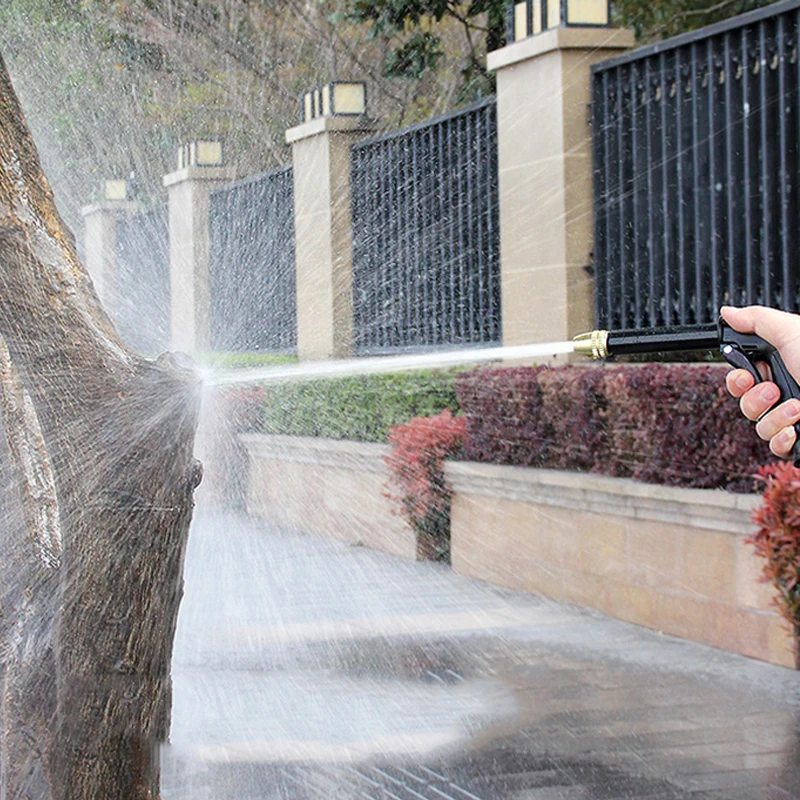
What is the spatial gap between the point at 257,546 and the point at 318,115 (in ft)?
12.0

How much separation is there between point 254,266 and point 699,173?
7955mm

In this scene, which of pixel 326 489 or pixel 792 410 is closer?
pixel 792 410

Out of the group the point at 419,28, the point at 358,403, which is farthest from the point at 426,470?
the point at 419,28

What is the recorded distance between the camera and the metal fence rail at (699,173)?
21.1 ft

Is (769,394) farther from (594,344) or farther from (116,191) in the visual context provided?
(116,191)

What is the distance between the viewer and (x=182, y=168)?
45.9 feet

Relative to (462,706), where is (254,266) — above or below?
above

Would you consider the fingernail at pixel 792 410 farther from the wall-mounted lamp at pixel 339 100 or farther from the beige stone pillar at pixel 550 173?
the wall-mounted lamp at pixel 339 100

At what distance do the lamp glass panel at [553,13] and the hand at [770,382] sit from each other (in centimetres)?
558

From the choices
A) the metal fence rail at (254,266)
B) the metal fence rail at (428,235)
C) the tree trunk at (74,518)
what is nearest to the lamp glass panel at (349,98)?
the metal fence rail at (428,235)

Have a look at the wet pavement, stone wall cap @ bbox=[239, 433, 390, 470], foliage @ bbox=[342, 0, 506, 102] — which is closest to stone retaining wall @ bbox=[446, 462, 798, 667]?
the wet pavement

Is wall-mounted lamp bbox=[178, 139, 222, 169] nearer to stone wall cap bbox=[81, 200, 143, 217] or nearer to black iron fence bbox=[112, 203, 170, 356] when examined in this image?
black iron fence bbox=[112, 203, 170, 356]

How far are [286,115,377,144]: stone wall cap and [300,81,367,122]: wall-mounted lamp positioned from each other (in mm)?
40

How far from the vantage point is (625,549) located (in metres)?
6.38
